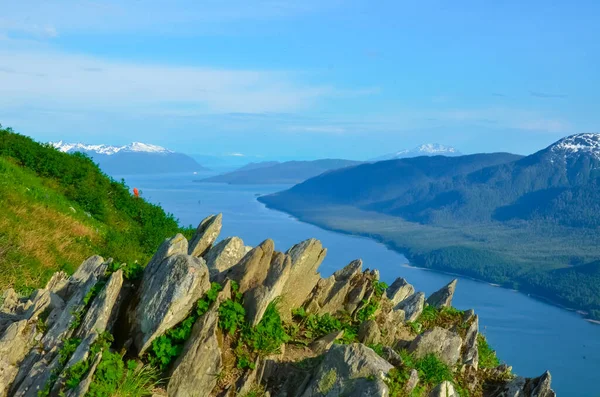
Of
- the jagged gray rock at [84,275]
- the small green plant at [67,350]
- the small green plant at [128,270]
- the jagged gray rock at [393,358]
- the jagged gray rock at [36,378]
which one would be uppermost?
the small green plant at [128,270]

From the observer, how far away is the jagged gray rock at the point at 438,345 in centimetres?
1359

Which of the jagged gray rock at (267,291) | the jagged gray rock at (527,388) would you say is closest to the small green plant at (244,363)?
the jagged gray rock at (267,291)

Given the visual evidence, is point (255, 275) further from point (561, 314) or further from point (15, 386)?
point (561, 314)

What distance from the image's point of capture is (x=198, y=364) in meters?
11.1

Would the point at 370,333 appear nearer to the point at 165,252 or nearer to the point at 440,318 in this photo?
the point at 440,318

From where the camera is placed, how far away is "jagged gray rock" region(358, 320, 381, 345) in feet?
44.2

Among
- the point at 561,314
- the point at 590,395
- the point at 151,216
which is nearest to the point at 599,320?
the point at 561,314

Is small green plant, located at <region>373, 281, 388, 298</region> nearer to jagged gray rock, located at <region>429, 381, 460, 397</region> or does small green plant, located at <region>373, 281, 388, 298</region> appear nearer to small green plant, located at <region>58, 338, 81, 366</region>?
jagged gray rock, located at <region>429, 381, 460, 397</region>

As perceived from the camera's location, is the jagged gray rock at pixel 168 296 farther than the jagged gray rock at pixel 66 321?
No

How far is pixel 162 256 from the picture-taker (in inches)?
496

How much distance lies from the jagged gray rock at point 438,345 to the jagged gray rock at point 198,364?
16.0 ft

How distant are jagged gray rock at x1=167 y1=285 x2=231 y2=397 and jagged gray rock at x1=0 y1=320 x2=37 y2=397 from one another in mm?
2915

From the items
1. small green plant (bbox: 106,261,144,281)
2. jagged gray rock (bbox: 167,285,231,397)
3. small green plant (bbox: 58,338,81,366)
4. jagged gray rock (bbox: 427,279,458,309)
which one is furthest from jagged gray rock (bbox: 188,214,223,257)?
jagged gray rock (bbox: 427,279,458,309)

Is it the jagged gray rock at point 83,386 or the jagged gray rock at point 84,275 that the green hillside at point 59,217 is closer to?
the jagged gray rock at point 84,275
